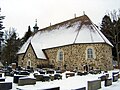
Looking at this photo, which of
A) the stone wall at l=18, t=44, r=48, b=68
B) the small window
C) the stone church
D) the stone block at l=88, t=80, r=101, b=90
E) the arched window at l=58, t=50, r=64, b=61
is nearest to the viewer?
the stone block at l=88, t=80, r=101, b=90

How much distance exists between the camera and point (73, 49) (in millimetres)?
34500

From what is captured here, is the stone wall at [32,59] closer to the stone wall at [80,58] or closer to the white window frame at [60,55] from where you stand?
the stone wall at [80,58]

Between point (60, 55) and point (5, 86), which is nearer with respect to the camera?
point (5, 86)

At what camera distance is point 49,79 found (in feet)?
56.5

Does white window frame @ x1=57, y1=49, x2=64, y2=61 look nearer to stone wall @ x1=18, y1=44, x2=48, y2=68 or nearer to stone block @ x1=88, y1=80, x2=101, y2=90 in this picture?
stone wall @ x1=18, y1=44, x2=48, y2=68

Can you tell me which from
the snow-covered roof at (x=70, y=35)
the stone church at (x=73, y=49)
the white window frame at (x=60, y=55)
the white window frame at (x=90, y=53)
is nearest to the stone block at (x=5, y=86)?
the stone church at (x=73, y=49)

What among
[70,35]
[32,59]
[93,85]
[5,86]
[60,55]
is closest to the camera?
[5,86]

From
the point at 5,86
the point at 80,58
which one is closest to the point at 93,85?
the point at 5,86

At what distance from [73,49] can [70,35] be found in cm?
316

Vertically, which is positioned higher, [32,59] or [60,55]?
[60,55]

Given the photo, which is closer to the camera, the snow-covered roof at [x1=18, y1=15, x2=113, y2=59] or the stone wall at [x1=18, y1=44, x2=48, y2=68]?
the snow-covered roof at [x1=18, y1=15, x2=113, y2=59]

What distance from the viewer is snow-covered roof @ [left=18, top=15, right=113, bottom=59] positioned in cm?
3419

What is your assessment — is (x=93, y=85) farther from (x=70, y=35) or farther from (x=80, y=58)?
(x=70, y=35)

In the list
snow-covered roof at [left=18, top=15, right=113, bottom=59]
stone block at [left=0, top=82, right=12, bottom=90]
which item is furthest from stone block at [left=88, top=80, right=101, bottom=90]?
snow-covered roof at [left=18, top=15, right=113, bottom=59]
